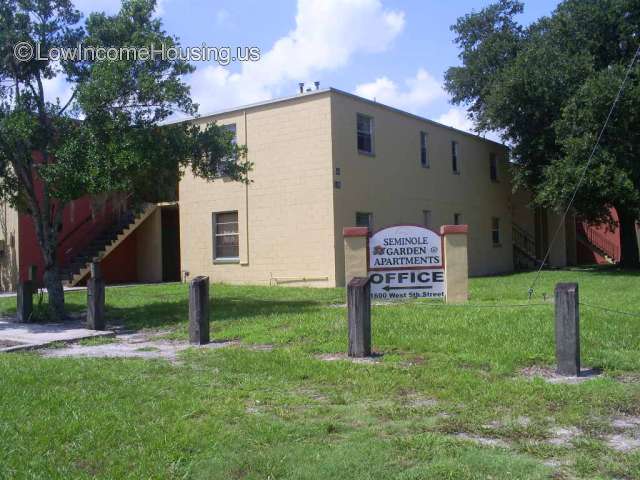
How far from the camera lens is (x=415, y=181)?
2333 cm

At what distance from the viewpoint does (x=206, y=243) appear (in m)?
22.5

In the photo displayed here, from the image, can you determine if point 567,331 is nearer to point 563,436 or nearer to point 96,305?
point 563,436

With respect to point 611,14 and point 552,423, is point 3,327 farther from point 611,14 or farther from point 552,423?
point 611,14

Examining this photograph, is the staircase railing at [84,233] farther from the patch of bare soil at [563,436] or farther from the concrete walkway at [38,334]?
the patch of bare soil at [563,436]

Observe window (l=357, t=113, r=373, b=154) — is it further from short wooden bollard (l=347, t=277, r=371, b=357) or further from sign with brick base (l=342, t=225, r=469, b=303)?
short wooden bollard (l=347, t=277, r=371, b=357)

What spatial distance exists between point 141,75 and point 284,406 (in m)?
8.17

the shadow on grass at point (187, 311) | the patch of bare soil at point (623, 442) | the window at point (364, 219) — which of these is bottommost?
the patch of bare soil at point (623, 442)

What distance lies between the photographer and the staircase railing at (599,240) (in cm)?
3838

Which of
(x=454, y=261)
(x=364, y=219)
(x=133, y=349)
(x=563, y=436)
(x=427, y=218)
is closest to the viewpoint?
(x=563, y=436)

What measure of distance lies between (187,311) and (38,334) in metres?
3.04

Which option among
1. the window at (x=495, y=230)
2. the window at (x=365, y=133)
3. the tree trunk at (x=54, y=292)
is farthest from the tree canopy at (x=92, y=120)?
the window at (x=495, y=230)

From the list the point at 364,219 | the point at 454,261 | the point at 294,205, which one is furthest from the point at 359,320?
the point at 364,219

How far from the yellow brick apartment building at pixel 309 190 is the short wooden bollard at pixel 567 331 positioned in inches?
484

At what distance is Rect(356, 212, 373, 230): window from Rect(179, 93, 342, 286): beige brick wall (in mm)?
1608
